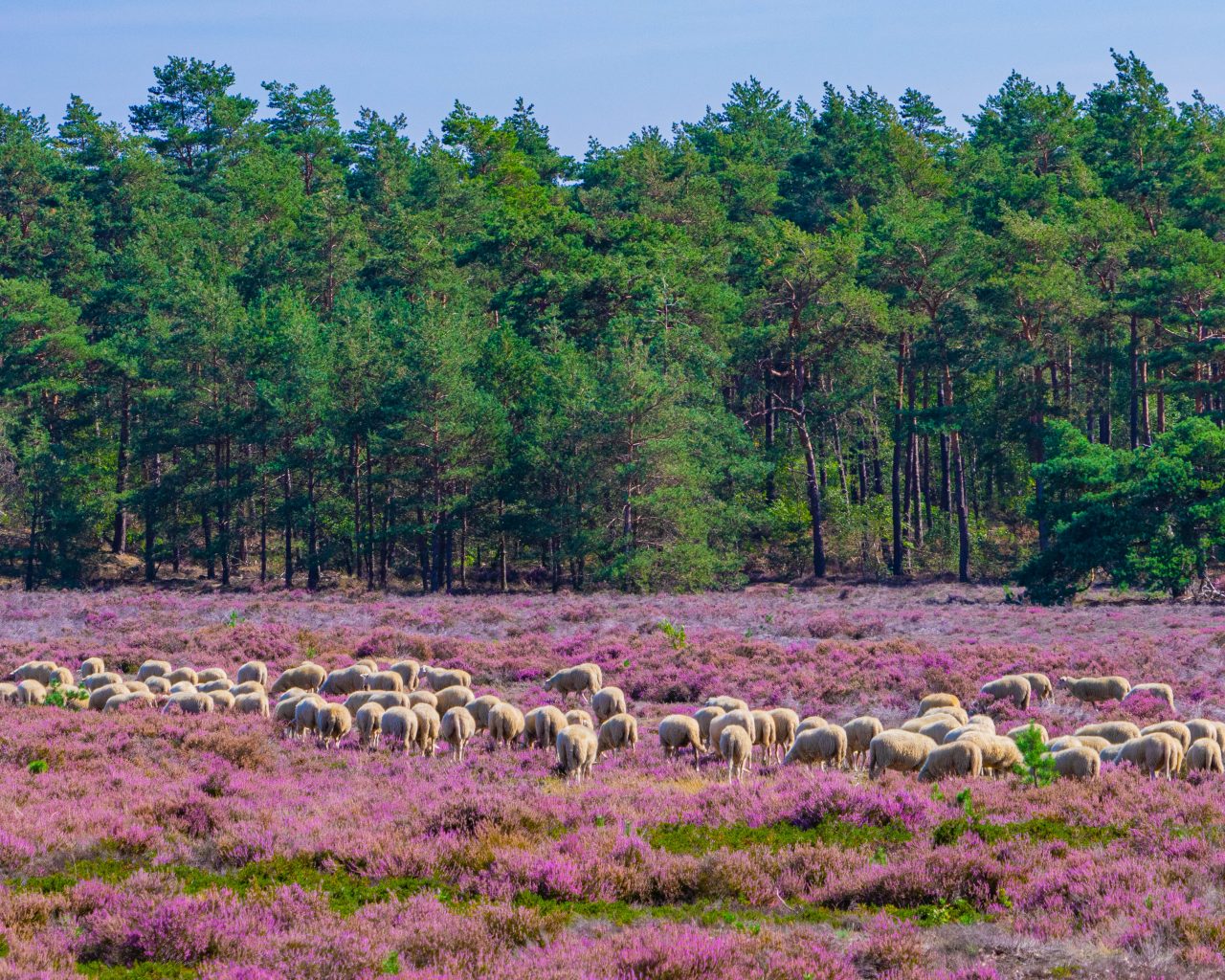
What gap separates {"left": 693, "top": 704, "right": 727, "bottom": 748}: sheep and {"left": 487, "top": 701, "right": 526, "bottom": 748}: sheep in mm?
2375

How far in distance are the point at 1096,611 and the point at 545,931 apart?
99.3 ft

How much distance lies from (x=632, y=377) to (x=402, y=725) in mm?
34277

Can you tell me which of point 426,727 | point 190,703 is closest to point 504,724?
point 426,727

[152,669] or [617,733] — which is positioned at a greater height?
[152,669]

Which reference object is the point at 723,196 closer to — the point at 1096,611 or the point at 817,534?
the point at 817,534

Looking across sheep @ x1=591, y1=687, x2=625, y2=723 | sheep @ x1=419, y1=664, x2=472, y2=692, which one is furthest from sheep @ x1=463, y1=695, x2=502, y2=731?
sheep @ x1=419, y1=664, x2=472, y2=692

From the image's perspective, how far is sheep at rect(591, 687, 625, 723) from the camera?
2048 cm

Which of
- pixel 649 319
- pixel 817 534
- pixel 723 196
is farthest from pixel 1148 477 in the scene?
pixel 723 196

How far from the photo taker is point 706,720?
18.0m

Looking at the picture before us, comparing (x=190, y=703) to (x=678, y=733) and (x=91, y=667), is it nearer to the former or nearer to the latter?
(x=91, y=667)

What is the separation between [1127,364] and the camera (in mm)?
62250

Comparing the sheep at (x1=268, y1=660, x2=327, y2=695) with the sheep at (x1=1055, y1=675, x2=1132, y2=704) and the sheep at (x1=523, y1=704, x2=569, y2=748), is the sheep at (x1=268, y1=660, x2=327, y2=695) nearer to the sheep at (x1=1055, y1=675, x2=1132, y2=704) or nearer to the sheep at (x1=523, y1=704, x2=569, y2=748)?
the sheep at (x1=523, y1=704, x2=569, y2=748)

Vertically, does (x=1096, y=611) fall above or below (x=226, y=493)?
below

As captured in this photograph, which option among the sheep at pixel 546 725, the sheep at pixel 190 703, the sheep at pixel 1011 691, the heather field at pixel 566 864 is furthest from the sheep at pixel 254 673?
the sheep at pixel 1011 691
